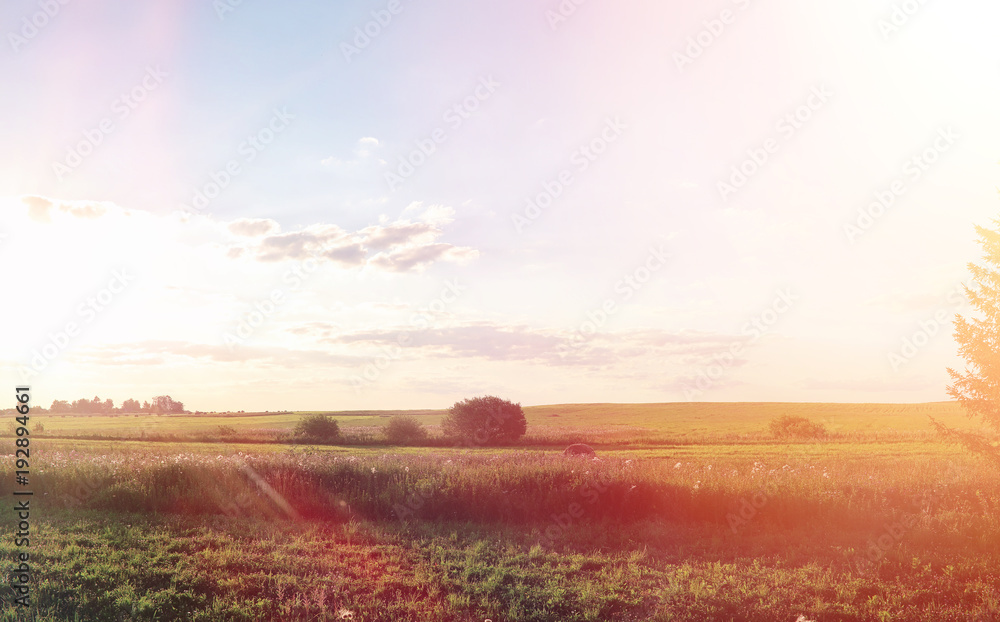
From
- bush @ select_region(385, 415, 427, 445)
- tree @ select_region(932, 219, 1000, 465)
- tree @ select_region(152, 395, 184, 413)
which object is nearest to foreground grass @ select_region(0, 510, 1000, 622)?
tree @ select_region(932, 219, 1000, 465)

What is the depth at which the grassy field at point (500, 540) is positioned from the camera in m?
8.42

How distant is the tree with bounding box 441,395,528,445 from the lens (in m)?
56.1

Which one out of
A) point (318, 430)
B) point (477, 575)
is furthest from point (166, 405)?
point (477, 575)

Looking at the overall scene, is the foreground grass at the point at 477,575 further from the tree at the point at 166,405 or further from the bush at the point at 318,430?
the tree at the point at 166,405

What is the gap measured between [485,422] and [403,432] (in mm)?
7990

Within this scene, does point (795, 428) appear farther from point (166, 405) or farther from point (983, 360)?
point (166, 405)

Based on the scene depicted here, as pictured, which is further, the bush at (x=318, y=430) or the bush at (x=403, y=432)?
the bush at (x=403, y=432)

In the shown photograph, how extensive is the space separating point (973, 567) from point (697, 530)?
4852 millimetres

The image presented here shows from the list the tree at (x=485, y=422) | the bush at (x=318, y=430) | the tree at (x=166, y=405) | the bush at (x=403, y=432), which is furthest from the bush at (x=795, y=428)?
the tree at (x=166, y=405)

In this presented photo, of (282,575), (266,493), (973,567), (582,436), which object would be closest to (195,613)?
(282,575)

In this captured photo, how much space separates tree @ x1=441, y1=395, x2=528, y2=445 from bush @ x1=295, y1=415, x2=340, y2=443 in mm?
10860

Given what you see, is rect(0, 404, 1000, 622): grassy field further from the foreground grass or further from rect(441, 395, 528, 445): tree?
rect(441, 395, 528, 445): tree

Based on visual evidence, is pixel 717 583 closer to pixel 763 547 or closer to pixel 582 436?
pixel 763 547

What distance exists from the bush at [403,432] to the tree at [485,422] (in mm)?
2927
